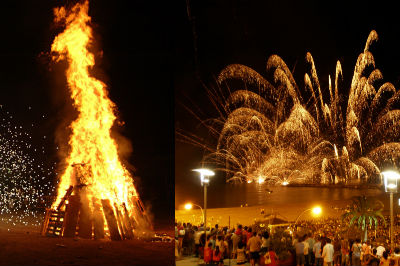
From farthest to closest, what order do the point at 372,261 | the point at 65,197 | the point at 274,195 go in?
the point at 274,195, the point at 65,197, the point at 372,261

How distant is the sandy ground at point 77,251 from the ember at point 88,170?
0.50m

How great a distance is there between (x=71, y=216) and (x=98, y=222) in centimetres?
75

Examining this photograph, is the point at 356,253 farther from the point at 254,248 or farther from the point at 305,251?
the point at 254,248

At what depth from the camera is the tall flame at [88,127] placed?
46.5ft

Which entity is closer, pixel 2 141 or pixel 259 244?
pixel 259 244

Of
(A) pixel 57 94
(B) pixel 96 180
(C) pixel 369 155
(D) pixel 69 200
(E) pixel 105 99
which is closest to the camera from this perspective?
(D) pixel 69 200

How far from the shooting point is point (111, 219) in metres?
13.1

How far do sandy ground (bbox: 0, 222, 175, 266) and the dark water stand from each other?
22.5 m

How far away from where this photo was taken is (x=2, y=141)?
2827 cm

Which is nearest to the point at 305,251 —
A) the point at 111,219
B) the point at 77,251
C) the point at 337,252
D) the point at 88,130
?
the point at 337,252

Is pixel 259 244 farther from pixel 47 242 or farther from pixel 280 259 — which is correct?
pixel 47 242

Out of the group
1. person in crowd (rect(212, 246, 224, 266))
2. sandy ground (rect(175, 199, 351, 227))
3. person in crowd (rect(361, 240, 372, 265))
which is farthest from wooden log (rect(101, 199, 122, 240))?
person in crowd (rect(361, 240, 372, 265))

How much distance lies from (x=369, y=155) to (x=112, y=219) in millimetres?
27531

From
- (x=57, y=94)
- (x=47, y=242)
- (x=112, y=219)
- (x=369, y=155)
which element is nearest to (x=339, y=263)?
(x=112, y=219)
